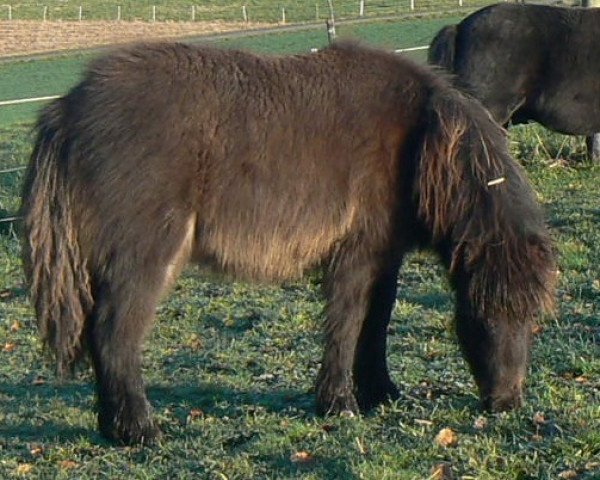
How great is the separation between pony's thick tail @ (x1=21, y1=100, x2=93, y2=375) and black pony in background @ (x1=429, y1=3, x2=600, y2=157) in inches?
263

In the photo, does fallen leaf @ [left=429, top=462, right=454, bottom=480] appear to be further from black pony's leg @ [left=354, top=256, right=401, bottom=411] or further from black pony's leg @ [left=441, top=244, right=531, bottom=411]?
black pony's leg @ [left=354, top=256, right=401, bottom=411]

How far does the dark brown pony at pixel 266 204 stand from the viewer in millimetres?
5684

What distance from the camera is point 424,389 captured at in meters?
6.33

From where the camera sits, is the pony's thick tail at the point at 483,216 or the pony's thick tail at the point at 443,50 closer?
the pony's thick tail at the point at 483,216

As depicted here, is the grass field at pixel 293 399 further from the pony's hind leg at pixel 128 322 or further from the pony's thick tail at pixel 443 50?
the pony's thick tail at pixel 443 50

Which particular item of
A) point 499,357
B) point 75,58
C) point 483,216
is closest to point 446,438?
point 499,357

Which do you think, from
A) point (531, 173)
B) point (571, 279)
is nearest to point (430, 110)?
point (571, 279)

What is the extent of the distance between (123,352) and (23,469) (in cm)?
72

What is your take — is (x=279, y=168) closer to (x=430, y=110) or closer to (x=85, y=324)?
(x=430, y=110)

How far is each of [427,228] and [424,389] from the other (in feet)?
3.09

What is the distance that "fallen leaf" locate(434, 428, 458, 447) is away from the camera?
5.26m

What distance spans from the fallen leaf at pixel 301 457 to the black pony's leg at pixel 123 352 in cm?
82

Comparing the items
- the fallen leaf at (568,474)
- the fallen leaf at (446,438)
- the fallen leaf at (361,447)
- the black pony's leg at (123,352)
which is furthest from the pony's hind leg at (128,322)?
the fallen leaf at (568,474)

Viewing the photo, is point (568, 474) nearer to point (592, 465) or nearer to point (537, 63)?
point (592, 465)
